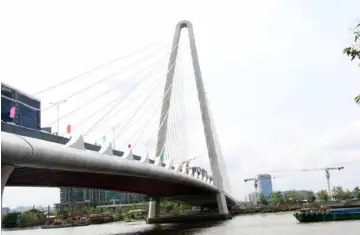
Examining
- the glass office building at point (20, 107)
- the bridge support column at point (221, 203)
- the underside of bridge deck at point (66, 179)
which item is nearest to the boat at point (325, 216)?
the bridge support column at point (221, 203)

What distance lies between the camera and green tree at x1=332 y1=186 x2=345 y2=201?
9956cm

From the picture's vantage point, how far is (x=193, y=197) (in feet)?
180

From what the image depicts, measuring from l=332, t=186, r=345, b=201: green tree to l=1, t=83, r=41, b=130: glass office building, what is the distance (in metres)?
91.4

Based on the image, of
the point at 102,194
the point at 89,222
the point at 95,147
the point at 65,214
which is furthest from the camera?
the point at 102,194

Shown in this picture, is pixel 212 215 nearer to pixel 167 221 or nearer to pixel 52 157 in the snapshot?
pixel 167 221

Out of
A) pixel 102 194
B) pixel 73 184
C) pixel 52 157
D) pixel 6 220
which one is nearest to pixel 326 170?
pixel 102 194

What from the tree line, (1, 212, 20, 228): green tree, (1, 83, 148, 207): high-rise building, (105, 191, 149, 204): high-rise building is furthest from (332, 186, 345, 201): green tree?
(1, 83, 148, 207): high-rise building

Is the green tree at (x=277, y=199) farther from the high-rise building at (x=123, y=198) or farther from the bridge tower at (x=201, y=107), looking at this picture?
the bridge tower at (x=201, y=107)

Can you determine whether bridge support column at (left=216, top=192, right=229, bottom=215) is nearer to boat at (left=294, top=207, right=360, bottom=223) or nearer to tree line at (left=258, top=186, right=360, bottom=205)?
boat at (left=294, top=207, right=360, bottom=223)

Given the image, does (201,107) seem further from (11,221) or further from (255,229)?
(11,221)

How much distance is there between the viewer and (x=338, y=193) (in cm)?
10281

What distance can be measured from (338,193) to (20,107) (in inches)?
3846

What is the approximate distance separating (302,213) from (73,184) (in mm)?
22110

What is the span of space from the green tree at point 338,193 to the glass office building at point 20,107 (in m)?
91.4
